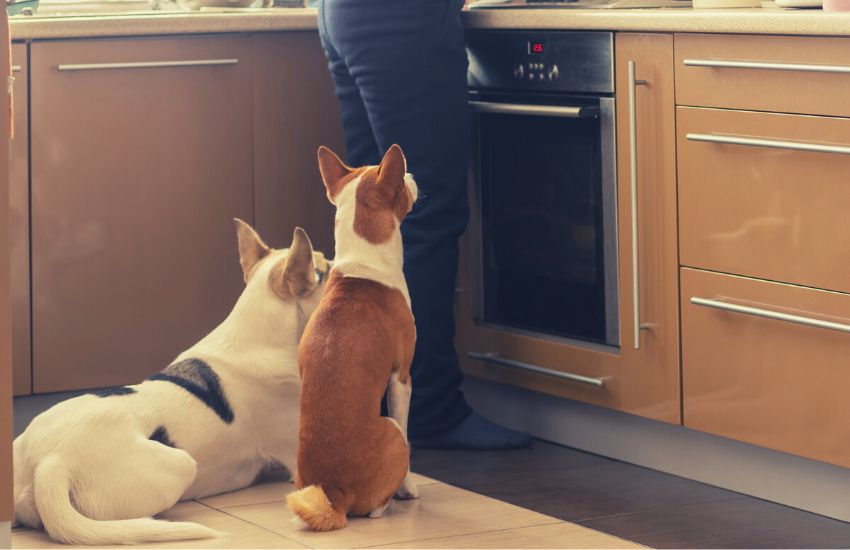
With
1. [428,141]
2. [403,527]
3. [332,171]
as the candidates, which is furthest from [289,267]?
[403,527]

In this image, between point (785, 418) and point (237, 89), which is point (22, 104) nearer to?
point (237, 89)

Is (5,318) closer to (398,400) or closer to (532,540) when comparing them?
(398,400)

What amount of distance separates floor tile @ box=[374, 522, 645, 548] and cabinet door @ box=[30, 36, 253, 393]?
127 cm

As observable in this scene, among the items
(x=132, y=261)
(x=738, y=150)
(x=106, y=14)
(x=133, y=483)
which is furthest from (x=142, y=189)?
(x=738, y=150)

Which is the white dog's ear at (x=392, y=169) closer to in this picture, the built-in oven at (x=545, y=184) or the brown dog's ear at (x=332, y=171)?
the brown dog's ear at (x=332, y=171)

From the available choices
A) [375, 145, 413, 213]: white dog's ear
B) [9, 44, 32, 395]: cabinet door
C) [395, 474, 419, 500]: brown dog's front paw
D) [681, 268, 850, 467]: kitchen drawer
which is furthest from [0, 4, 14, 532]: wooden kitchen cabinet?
[681, 268, 850, 467]: kitchen drawer

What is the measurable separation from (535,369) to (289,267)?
74 cm

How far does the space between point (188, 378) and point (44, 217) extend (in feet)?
2.56

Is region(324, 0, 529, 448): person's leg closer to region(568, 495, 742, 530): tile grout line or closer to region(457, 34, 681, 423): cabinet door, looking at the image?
region(457, 34, 681, 423): cabinet door

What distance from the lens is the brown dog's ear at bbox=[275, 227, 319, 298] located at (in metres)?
3.18

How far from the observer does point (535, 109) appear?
11.6ft

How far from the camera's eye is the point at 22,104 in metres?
3.63

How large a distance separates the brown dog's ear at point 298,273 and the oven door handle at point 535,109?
66cm

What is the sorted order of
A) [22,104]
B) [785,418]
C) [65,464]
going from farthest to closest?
[22,104], [785,418], [65,464]
